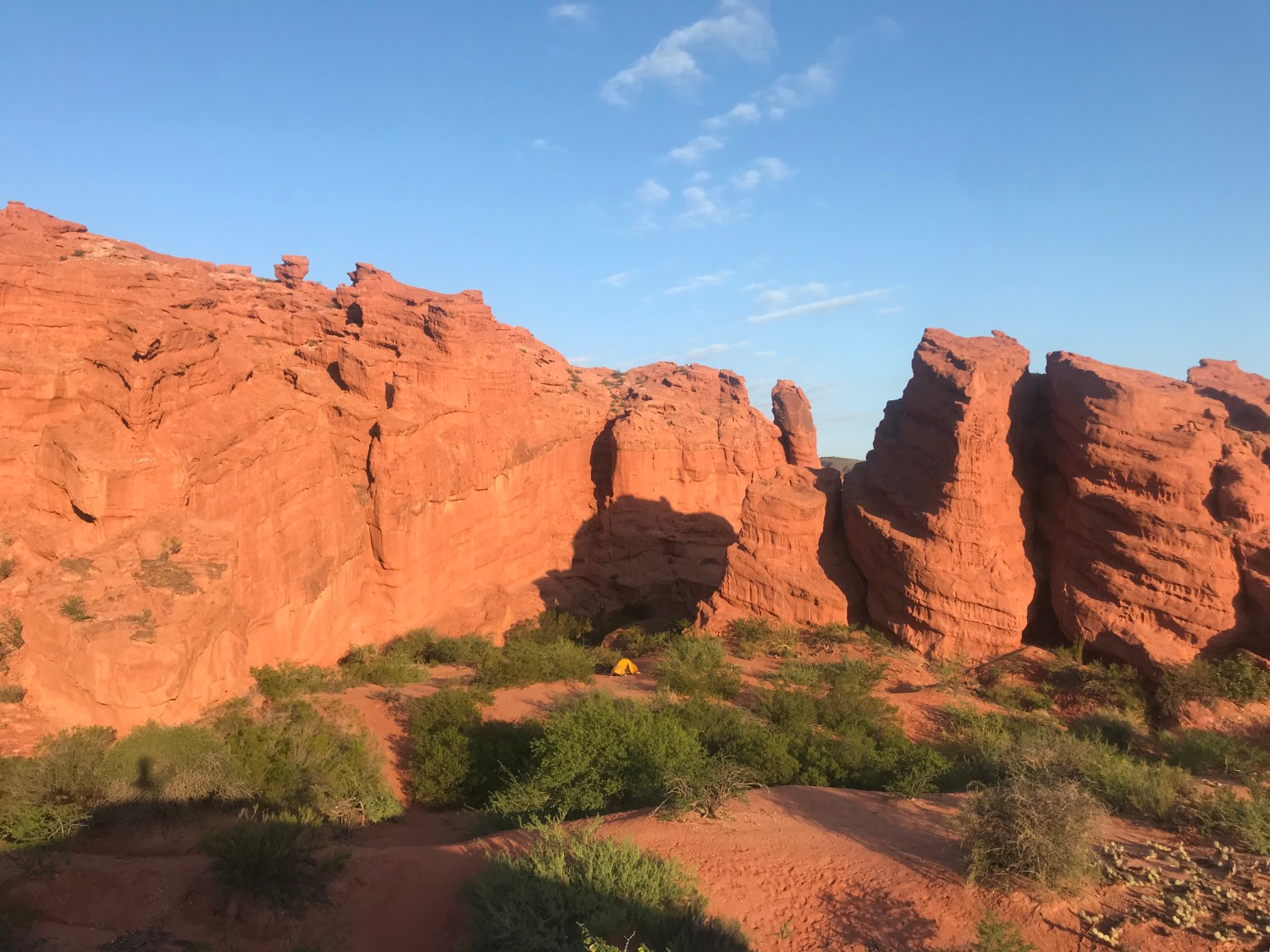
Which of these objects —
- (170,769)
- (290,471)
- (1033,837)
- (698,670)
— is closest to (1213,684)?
(698,670)

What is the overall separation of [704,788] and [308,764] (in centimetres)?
594

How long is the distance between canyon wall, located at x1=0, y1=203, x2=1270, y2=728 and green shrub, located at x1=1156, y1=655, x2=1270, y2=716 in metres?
0.44

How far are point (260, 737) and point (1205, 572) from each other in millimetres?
16929

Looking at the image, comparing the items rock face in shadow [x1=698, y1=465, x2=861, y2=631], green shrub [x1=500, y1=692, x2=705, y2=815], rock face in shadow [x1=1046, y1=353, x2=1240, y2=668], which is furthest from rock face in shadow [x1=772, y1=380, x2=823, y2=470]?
green shrub [x1=500, y1=692, x2=705, y2=815]

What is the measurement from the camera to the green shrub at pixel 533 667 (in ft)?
50.1

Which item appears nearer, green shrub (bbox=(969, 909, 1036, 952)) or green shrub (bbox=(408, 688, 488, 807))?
green shrub (bbox=(969, 909, 1036, 952))

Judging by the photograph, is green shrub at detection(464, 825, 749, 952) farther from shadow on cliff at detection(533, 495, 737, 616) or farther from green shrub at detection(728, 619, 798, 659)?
shadow on cliff at detection(533, 495, 737, 616)

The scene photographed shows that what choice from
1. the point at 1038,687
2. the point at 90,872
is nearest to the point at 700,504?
the point at 1038,687

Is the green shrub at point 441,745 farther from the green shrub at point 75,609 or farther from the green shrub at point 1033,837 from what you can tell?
the green shrub at point 1033,837

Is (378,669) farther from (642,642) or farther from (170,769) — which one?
(170,769)

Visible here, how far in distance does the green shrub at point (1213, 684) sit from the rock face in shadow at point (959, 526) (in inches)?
120

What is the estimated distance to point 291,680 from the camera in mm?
13734

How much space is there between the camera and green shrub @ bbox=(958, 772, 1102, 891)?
5.54 metres

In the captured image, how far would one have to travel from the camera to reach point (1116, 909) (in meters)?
5.27
